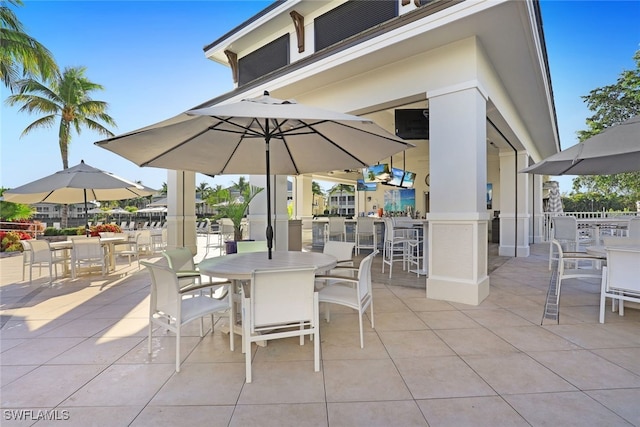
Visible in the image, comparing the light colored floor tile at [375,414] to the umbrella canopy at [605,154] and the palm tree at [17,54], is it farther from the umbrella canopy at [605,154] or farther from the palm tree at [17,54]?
the palm tree at [17,54]

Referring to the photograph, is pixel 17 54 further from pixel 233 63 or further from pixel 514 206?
pixel 514 206

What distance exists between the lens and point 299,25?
19.9 ft

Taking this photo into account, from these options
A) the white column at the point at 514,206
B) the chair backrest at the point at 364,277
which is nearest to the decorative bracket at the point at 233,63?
the chair backrest at the point at 364,277

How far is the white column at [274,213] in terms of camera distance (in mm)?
6633

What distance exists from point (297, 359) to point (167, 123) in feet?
6.94

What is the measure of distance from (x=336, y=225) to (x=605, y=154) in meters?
5.69

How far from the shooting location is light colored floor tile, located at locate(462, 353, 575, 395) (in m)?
2.00

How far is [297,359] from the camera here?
2.45 meters

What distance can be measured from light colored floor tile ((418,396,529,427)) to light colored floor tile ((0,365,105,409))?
229 centimetres

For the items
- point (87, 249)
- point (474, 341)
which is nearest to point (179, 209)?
point (87, 249)

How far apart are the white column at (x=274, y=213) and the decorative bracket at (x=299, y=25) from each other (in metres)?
2.70

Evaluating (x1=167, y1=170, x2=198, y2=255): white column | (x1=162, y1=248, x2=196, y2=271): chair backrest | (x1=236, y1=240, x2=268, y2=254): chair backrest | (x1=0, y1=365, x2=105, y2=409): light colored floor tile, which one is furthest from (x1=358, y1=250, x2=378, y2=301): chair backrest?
(x1=167, y1=170, x2=198, y2=255): white column

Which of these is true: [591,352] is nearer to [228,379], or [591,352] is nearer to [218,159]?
[228,379]

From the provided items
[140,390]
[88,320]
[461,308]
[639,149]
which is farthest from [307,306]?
[639,149]
